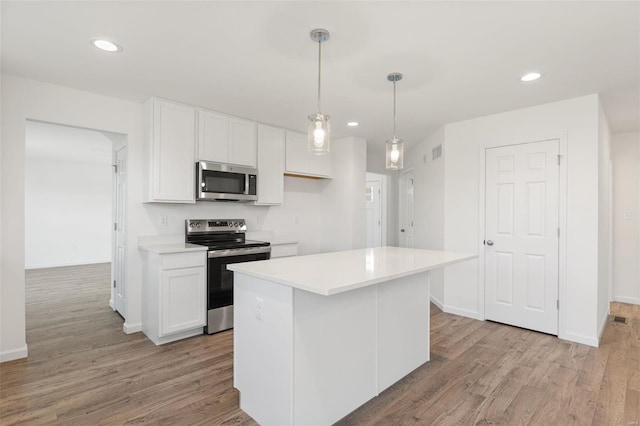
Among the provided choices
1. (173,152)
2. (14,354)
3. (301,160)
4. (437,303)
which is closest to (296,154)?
(301,160)

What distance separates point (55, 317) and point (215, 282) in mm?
2114

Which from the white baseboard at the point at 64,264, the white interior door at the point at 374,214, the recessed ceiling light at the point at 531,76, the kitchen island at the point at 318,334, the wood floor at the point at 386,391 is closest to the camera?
the kitchen island at the point at 318,334

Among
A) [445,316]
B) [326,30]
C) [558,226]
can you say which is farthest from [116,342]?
[558,226]

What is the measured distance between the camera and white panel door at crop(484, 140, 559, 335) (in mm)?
3449

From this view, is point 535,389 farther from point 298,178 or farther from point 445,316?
point 298,178

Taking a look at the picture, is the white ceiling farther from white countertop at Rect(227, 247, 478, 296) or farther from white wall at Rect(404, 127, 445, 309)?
white countertop at Rect(227, 247, 478, 296)

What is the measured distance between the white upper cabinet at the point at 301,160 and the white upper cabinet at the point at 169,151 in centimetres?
137

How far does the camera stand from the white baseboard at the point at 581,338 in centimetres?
317

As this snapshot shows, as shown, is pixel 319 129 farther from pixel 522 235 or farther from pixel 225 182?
pixel 522 235

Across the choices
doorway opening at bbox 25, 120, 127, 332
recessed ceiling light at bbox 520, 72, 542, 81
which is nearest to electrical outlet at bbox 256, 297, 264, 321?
recessed ceiling light at bbox 520, 72, 542, 81

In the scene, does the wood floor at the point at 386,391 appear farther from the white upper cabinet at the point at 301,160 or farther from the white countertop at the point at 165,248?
the white upper cabinet at the point at 301,160

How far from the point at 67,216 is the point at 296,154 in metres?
6.36

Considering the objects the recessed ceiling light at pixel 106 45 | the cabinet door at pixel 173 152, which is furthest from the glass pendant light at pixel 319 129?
the cabinet door at pixel 173 152

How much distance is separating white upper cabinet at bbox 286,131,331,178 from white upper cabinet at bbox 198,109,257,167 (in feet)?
1.89
